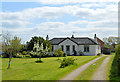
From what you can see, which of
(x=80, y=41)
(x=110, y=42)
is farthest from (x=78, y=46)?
(x=110, y=42)

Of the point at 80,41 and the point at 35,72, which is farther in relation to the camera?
the point at 80,41

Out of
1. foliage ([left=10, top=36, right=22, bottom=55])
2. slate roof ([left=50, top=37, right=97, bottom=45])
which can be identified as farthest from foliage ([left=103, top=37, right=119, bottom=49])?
foliage ([left=10, top=36, right=22, bottom=55])

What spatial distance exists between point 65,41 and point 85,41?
251 inches

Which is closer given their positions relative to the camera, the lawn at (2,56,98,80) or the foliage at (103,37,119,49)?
the lawn at (2,56,98,80)

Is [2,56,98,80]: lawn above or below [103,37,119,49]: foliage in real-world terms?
below

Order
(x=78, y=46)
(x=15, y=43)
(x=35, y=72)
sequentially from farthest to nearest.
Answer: (x=78, y=46) → (x=15, y=43) → (x=35, y=72)

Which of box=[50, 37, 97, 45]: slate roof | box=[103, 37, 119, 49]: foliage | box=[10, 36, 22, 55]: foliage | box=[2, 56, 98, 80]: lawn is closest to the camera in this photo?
box=[2, 56, 98, 80]: lawn

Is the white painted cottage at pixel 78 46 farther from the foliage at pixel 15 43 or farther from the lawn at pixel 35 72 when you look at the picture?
the lawn at pixel 35 72

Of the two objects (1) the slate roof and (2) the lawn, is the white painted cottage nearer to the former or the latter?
(1) the slate roof

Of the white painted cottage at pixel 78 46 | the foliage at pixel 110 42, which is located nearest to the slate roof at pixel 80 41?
the white painted cottage at pixel 78 46

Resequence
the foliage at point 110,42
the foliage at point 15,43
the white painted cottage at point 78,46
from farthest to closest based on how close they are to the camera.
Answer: the foliage at point 110,42 < the white painted cottage at point 78,46 < the foliage at point 15,43

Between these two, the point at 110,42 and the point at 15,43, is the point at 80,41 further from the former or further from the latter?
the point at 15,43

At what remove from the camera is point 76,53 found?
166 ft

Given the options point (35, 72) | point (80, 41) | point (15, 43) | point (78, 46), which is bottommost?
point (35, 72)
